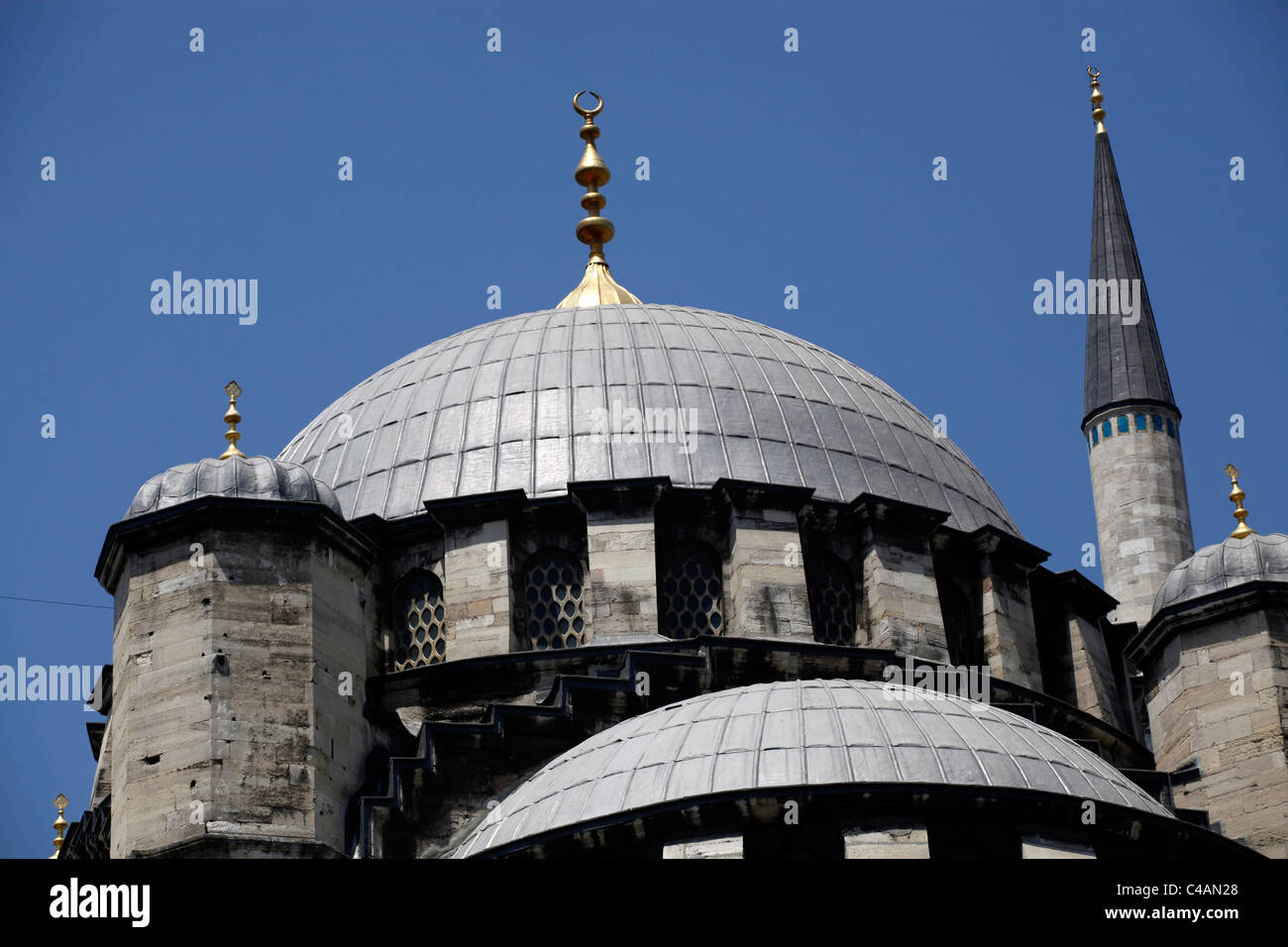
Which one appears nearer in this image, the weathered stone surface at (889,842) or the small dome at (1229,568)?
the weathered stone surface at (889,842)

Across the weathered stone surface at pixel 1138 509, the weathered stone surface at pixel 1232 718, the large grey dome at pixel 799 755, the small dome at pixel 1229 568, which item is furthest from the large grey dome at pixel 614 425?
the weathered stone surface at pixel 1138 509

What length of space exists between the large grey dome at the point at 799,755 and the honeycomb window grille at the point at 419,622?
17.6 feet

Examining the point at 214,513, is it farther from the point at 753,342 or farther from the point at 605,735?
the point at 753,342

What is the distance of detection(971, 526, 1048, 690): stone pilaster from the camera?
2809 centimetres

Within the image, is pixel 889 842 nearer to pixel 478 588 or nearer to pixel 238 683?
pixel 238 683

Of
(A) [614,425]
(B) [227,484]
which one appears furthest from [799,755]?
(A) [614,425]

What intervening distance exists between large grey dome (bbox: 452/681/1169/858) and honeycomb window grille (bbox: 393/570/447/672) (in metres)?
5.38

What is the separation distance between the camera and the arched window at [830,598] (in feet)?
88.9

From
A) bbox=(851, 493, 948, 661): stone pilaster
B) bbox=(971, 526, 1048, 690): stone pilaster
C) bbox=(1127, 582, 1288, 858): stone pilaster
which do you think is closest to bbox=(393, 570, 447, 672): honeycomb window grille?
bbox=(851, 493, 948, 661): stone pilaster

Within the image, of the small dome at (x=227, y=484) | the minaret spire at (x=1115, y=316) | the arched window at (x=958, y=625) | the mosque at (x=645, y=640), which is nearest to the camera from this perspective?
the mosque at (x=645, y=640)

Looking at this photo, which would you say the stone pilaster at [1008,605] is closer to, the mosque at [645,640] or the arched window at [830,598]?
the mosque at [645,640]
